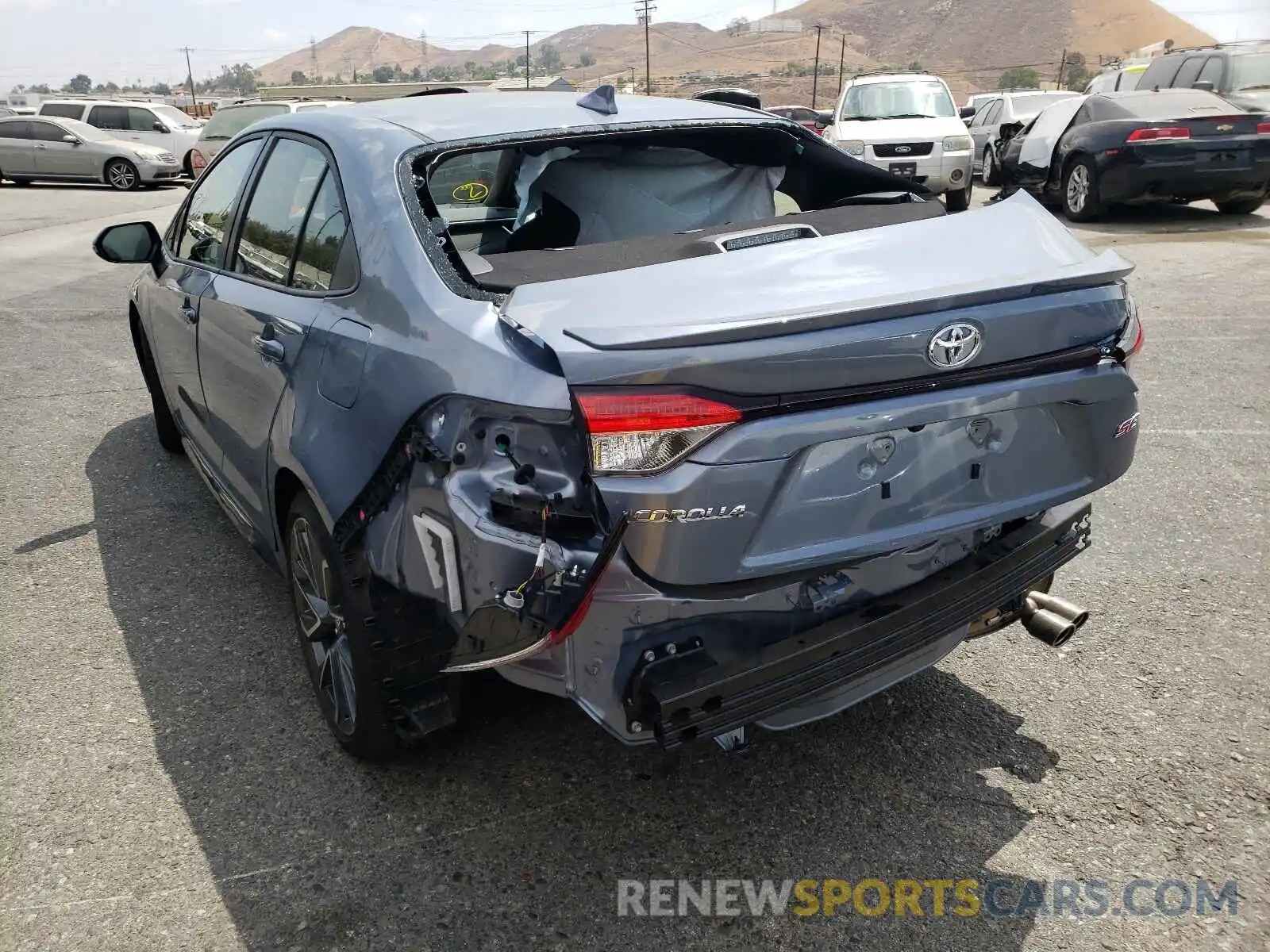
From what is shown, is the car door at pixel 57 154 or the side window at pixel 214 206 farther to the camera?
the car door at pixel 57 154

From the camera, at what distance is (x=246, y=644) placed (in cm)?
355

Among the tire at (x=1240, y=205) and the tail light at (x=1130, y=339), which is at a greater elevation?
the tail light at (x=1130, y=339)

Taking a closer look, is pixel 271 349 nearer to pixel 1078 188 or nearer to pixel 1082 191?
pixel 1082 191

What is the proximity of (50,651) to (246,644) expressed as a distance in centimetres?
Result: 66

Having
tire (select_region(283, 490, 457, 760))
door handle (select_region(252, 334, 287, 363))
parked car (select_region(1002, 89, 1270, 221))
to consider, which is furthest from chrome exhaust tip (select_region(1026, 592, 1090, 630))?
parked car (select_region(1002, 89, 1270, 221))

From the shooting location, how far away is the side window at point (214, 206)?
3.67 m

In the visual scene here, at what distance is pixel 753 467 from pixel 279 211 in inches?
80.2

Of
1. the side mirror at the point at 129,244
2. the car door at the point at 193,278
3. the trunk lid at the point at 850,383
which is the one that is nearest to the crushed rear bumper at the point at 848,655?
the trunk lid at the point at 850,383

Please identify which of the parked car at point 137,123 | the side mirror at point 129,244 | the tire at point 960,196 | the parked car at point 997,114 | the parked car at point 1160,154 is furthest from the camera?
the parked car at point 137,123

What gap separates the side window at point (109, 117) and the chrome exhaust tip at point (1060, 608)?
24082 millimetres

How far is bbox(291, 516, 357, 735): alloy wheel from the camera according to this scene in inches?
110

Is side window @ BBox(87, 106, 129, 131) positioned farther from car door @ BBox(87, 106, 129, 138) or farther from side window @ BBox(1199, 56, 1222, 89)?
side window @ BBox(1199, 56, 1222, 89)

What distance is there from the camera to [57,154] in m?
20.6

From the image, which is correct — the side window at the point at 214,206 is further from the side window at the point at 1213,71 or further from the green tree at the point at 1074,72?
the green tree at the point at 1074,72
